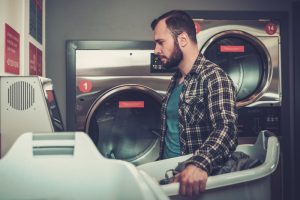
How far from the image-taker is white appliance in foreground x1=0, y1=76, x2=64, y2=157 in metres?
1.72

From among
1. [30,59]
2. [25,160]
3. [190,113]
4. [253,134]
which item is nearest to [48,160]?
[25,160]

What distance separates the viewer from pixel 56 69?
114 inches

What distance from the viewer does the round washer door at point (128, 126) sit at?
2.93 m

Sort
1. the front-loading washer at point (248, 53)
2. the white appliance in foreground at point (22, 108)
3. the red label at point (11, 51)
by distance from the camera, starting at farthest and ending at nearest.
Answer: the front-loading washer at point (248, 53), the red label at point (11, 51), the white appliance in foreground at point (22, 108)

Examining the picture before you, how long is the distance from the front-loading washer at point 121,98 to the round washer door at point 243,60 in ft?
1.49

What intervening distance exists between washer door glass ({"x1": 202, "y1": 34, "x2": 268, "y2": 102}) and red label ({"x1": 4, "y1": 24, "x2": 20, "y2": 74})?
1496mm

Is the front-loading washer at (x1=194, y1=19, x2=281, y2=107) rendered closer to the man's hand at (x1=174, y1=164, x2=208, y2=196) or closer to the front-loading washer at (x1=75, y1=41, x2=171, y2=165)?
the front-loading washer at (x1=75, y1=41, x2=171, y2=165)

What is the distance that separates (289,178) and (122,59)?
5.21 feet

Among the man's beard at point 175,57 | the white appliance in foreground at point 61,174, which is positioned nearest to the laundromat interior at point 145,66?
the man's beard at point 175,57

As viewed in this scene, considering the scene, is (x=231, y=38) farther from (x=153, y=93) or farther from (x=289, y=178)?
(x=289, y=178)

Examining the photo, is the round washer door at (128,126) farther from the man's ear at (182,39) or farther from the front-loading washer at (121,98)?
the man's ear at (182,39)

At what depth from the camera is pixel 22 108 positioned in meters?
1.73

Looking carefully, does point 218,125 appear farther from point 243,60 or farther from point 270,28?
point 270,28

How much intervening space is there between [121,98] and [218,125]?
1439mm
